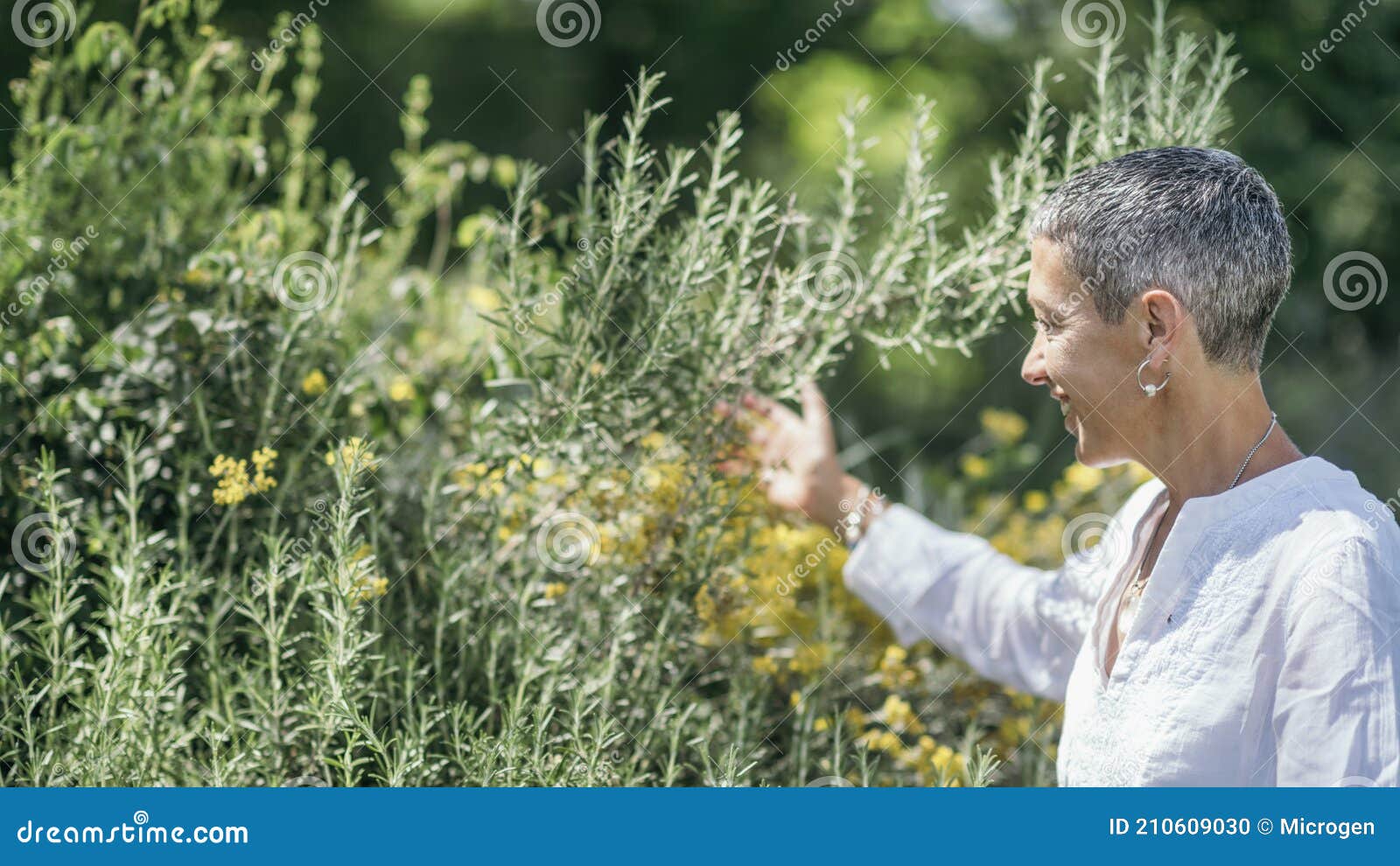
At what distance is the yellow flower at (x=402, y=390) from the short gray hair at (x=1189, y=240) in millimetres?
1367

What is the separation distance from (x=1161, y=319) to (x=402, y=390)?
149 cm

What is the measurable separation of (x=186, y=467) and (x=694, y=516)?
35.7 inches

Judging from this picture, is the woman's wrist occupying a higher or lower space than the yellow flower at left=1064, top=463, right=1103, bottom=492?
lower

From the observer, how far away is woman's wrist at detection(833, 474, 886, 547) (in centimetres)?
250

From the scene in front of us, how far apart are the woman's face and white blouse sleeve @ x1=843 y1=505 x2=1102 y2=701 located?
1.55ft

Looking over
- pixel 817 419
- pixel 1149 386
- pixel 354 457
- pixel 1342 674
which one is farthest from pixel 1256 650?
pixel 354 457

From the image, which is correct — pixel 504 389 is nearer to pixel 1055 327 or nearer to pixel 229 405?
pixel 229 405

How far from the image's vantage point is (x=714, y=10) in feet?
28.2

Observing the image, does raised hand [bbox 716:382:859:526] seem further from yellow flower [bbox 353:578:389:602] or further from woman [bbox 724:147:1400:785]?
yellow flower [bbox 353:578:389:602]

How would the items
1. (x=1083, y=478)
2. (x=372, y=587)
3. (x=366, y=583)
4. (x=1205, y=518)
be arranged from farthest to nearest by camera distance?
1. (x=1083, y=478)
2. (x=366, y=583)
3. (x=372, y=587)
4. (x=1205, y=518)

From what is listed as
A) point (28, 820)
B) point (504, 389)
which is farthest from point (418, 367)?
point (28, 820)

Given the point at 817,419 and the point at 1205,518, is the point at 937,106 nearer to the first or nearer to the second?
the point at 817,419

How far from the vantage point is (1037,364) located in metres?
1.85

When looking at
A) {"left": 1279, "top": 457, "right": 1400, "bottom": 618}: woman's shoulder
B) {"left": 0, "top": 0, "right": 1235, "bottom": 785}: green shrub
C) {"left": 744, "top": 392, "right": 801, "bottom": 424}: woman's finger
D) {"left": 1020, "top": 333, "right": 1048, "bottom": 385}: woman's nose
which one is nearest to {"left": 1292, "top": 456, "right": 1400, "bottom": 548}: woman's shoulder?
{"left": 1279, "top": 457, "right": 1400, "bottom": 618}: woman's shoulder
